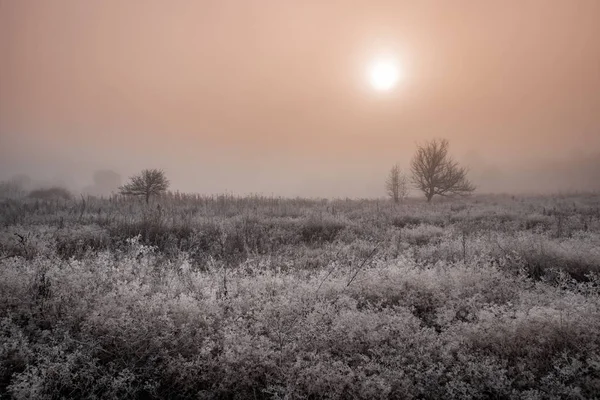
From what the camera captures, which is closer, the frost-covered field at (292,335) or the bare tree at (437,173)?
the frost-covered field at (292,335)

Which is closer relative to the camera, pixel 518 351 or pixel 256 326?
pixel 518 351

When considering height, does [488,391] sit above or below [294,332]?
below

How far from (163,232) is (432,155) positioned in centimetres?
2555

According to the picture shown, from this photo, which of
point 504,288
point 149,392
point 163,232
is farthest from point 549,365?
point 163,232

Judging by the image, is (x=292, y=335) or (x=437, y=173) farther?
(x=437, y=173)

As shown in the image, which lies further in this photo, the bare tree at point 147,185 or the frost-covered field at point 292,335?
the bare tree at point 147,185

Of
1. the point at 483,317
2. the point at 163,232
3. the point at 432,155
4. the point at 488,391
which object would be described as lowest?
the point at 488,391

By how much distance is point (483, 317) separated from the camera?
415 cm

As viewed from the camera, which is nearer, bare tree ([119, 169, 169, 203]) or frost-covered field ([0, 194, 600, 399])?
frost-covered field ([0, 194, 600, 399])

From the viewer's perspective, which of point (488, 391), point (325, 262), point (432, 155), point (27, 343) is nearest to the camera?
point (488, 391)

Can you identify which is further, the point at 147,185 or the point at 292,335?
the point at 147,185

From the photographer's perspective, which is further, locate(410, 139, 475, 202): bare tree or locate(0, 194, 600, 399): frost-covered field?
locate(410, 139, 475, 202): bare tree

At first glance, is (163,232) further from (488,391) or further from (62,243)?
(488,391)

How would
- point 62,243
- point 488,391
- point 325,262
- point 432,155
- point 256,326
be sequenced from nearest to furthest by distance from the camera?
1. point 488,391
2. point 256,326
3. point 325,262
4. point 62,243
5. point 432,155
